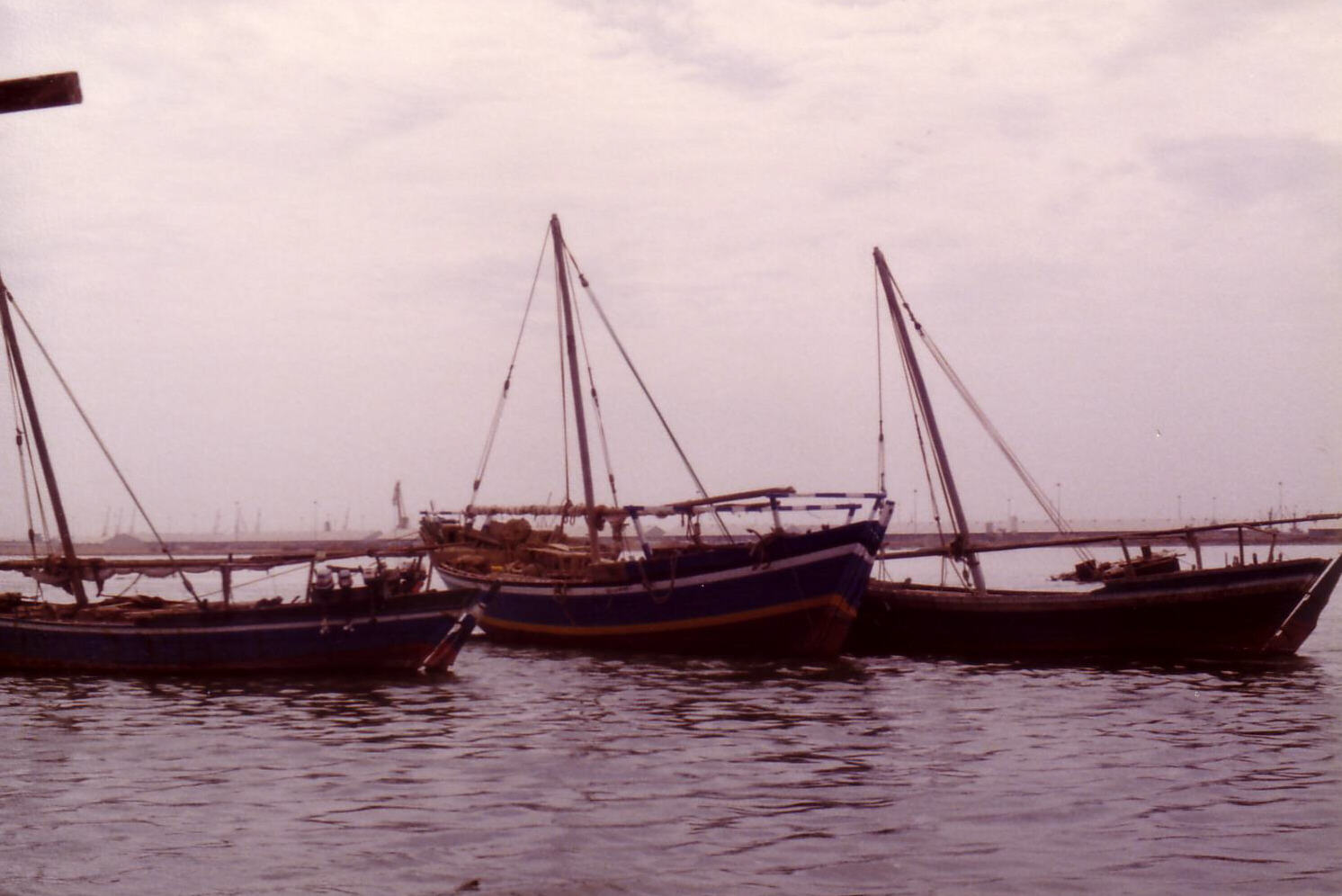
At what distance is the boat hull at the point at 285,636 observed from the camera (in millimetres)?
27625

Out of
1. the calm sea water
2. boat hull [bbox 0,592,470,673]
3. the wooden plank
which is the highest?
the wooden plank

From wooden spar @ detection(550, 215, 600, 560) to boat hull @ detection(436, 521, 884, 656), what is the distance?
3.68 m

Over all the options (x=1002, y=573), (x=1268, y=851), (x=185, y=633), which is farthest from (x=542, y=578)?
(x=1002, y=573)

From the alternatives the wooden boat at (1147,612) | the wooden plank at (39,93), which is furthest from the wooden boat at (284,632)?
the wooden plank at (39,93)

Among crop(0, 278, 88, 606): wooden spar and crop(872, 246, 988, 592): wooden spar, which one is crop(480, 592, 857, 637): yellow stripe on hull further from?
crop(0, 278, 88, 606): wooden spar

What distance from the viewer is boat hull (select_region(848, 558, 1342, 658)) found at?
29484 millimetres

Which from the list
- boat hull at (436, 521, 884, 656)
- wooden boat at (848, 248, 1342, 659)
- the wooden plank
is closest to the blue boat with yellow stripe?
boat hull at (436, 521, 884, 656)

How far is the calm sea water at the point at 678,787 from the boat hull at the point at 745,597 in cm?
409

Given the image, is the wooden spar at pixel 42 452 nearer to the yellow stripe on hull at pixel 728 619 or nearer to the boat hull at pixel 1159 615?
the yellow stripe on hull at pixel 728 619

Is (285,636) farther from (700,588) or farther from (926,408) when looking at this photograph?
(926,408)

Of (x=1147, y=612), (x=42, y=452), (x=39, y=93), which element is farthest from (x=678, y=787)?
(x=42, y=452)

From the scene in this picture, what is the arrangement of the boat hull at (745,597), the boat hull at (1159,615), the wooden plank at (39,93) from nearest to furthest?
the wooden plank at (39,93) → the boat hull at (1159,615) → the boat hull at (745,597)

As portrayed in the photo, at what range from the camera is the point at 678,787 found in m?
15.3

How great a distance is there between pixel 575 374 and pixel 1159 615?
713 inches
